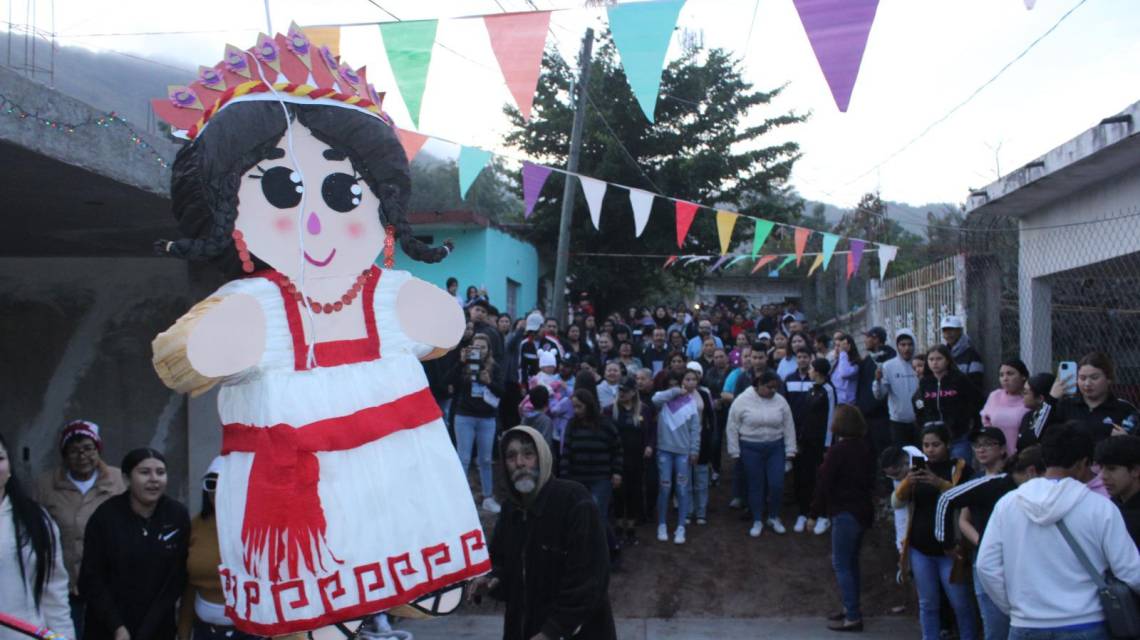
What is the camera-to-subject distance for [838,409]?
705 cm

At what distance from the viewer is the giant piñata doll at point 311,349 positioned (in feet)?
10.6

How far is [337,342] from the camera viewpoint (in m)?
3.55

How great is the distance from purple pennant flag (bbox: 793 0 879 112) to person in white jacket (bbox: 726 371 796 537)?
4174 millimetres

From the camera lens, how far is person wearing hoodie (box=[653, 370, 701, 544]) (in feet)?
27.7

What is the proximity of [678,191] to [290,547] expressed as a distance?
16149 mm

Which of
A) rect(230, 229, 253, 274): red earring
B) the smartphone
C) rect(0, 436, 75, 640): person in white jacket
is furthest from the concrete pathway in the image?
rect(230, 229, 253, 274): red earring

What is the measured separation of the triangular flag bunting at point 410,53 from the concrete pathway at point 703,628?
3752 millimetres

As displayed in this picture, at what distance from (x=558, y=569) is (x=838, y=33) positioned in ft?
8.79

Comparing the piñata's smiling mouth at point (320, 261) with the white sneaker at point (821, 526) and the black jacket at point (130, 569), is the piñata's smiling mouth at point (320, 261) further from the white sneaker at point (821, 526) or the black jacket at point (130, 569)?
the white sneaker at point (821, 526)

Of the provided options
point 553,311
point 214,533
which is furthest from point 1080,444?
point 553,311

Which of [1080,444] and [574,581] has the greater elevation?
[1080,444]

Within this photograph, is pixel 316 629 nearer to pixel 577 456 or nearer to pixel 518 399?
pixel 577 456

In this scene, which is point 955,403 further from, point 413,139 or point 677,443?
point 413,139

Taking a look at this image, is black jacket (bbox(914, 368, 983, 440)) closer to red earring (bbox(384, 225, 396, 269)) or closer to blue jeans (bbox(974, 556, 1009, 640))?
blue jeans (bbox(974, 556, 1009, 640))
